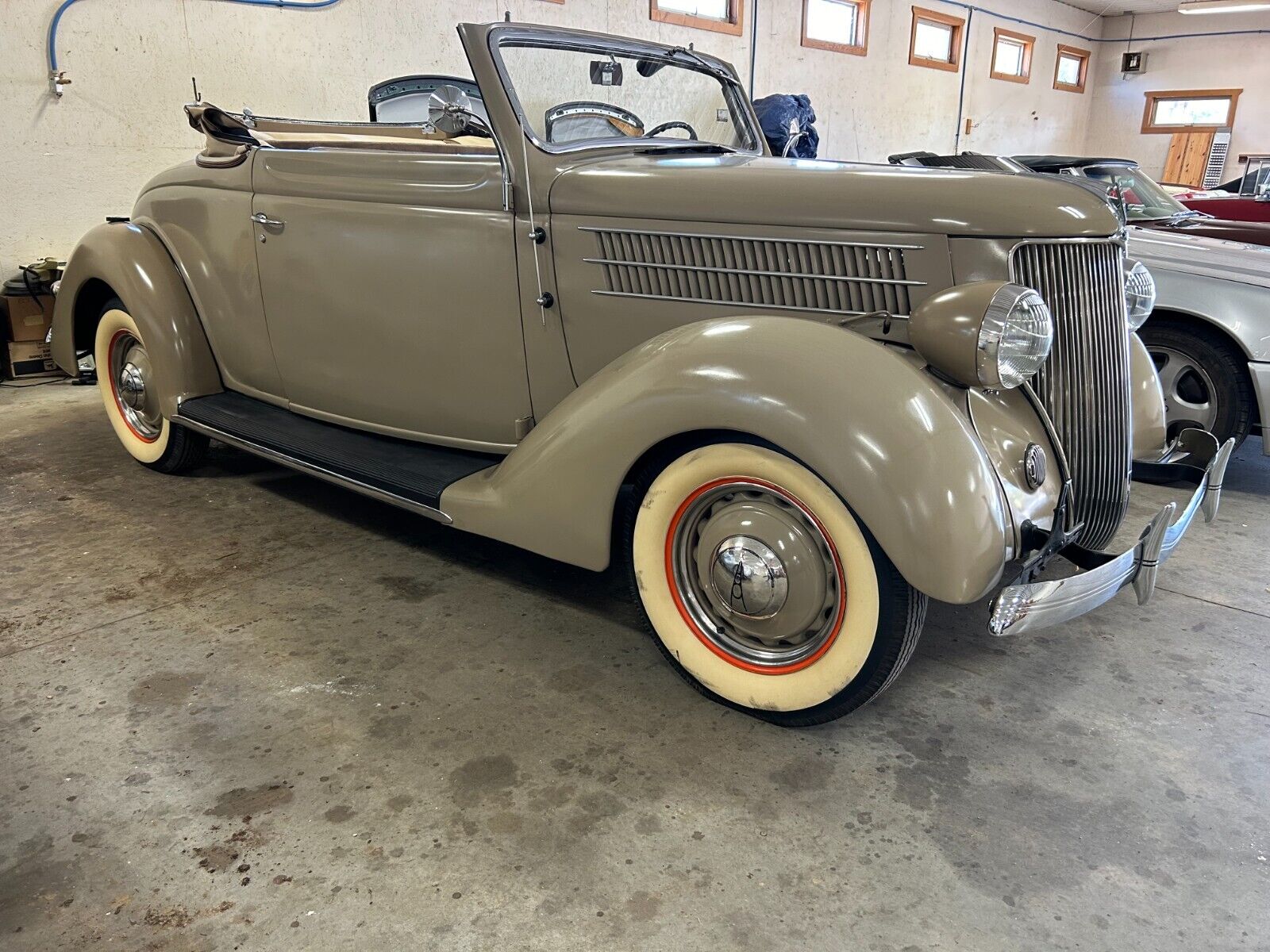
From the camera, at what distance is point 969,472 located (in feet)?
6.00

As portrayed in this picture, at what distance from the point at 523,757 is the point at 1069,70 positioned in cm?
1776

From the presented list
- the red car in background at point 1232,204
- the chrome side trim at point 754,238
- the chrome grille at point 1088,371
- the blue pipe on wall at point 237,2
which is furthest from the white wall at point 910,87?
the chrome grille at point 1088,371

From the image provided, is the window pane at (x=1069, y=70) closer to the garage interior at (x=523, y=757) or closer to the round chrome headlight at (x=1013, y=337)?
the garage interior at (x=523, y=757)

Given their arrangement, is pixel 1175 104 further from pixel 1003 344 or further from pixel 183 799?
pixel 183 799

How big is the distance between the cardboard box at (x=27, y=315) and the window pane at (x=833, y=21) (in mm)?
8495

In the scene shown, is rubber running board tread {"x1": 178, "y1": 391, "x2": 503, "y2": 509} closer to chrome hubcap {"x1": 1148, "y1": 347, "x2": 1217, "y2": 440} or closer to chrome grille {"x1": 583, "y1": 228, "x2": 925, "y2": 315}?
chrome grille {"x1": 583, "y1": 228, "x2": 925, "y2": 315}

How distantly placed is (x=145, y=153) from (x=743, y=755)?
619cm

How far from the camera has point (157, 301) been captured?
11.9 ft

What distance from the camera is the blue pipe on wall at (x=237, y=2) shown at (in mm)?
5633

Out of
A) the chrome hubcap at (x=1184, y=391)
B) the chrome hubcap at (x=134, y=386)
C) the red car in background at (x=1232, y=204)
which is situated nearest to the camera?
the chrome hubcap at (x=134, y=386)

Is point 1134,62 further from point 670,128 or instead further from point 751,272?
point 751,272

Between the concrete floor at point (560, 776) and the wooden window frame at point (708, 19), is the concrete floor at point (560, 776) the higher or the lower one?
the lower one

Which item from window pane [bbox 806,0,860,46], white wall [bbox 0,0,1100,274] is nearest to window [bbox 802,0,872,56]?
window pane [bbox 806,0,860,46]

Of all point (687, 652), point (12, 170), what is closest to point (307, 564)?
point (687, 652)
